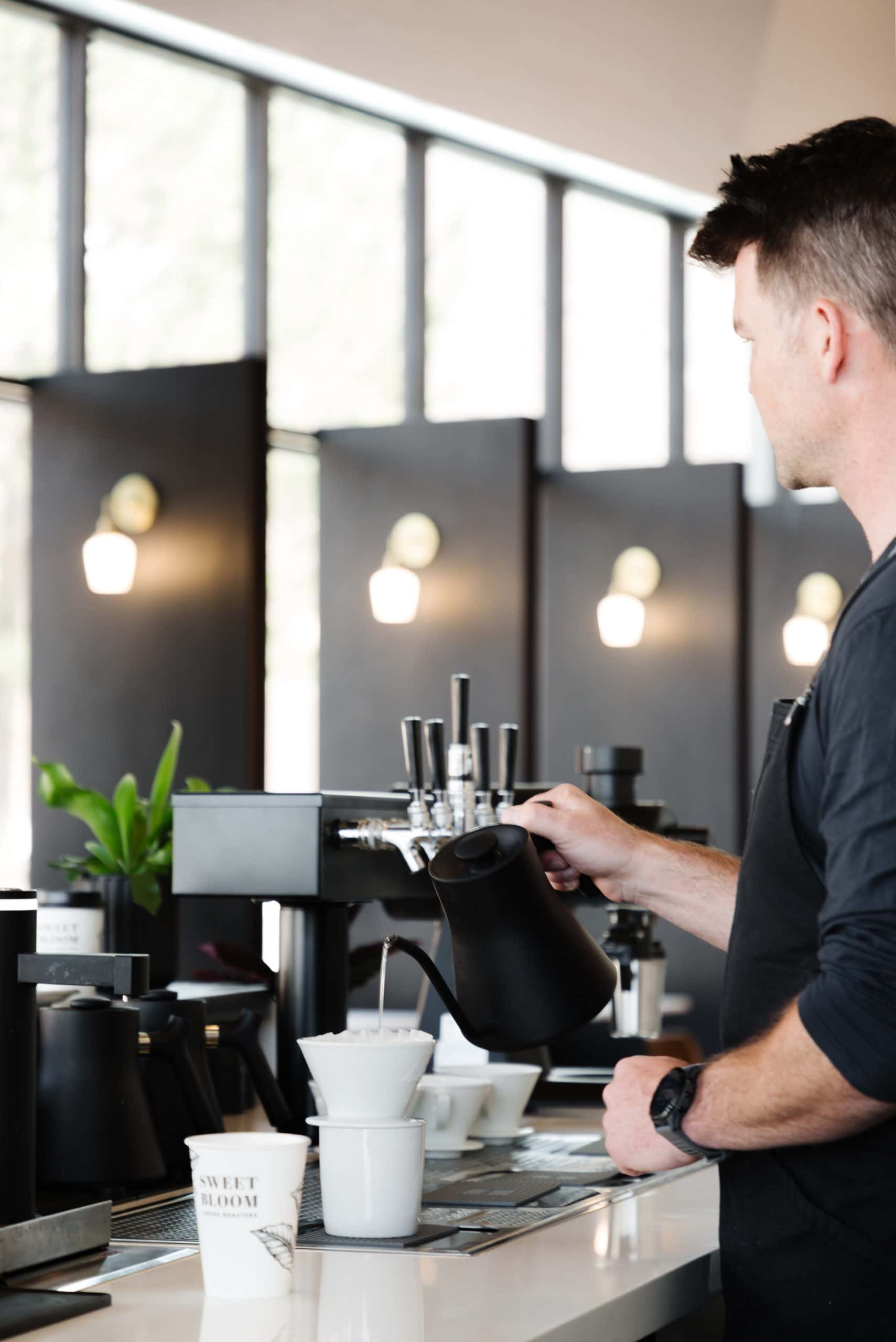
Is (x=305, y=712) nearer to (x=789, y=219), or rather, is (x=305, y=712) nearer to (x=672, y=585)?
(x=672, y=585)

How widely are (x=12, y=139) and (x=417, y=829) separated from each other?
428 centimetres


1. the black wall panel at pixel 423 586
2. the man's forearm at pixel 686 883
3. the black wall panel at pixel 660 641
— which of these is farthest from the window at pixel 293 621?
the man's forearm at pixel 686 883

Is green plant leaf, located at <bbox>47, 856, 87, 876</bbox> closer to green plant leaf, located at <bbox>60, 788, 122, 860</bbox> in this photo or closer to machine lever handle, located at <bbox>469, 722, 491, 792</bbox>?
green plant leaf, located at <bbox>60, 788, 122, 860</bbox>

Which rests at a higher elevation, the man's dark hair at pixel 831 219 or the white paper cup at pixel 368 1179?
the man's dark hair at pixel 831 219

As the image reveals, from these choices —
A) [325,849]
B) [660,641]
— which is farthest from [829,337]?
[660,641]

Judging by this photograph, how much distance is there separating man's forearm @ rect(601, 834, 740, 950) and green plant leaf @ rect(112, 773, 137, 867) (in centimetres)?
103

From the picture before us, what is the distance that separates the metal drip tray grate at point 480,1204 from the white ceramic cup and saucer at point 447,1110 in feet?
0.07

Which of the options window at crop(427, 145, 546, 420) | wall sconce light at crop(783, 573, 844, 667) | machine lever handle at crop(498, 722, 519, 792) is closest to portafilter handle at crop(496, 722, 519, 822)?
machine lever handle at crop(498, 722, 519, 792)

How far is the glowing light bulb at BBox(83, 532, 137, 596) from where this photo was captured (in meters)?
5.00

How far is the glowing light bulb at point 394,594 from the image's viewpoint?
19.7 feet

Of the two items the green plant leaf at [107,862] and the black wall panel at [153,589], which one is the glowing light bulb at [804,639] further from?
the green plant leaf at [107,862]

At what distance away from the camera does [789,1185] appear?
1259 mm

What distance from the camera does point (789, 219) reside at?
50.1 inches

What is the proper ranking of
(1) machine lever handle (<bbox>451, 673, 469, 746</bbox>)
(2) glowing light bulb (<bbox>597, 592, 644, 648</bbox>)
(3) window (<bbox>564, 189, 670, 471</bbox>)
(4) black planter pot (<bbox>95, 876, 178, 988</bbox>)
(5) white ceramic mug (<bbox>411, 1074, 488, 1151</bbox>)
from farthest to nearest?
(3) window (<bbox>564, 189, 670, 471</bbox>)
(2) glowing light bulb (<bbox>597, 592, 644, 648</bbox>)
(4) black planter pot (<bbox>95, 876, 178, 988</bbox>)
(5) white ceramic mug (<bbox>411, 1074, 488, 1151</bbox>)
(1) machine lever handle (<bbox>451, 673, 469, 746</bbox>)
